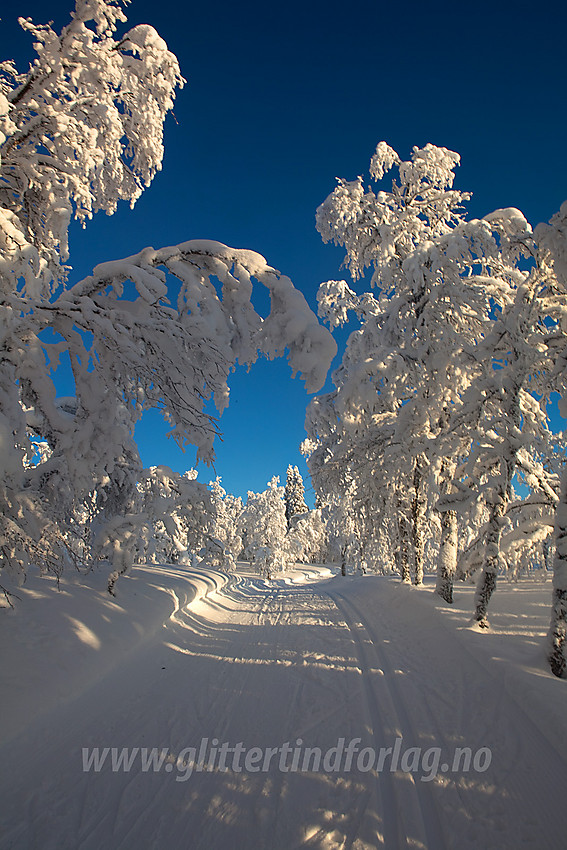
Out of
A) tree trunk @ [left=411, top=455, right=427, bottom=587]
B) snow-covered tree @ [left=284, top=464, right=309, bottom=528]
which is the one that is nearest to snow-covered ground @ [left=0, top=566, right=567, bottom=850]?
tree trunk @ [left=411, top=455, right=427, bottom=587]

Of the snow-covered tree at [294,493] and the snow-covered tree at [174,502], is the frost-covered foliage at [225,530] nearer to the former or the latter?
the snow-covered tree at [174,502]

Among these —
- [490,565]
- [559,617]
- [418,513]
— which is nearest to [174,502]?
[418,513]

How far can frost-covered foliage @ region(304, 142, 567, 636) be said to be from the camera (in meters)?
7.77

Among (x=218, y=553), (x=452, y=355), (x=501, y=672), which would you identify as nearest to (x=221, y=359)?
(x=501, y=672)

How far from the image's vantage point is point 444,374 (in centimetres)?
967

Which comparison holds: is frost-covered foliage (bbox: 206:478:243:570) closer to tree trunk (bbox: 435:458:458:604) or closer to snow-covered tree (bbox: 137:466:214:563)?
snow-covered tree (bbox: 137:466:214:563)

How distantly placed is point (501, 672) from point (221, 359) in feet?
20.0

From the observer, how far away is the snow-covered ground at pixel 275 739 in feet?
9.73

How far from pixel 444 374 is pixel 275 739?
8.55 metres

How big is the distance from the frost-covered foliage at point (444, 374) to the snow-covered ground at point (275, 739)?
2748mm

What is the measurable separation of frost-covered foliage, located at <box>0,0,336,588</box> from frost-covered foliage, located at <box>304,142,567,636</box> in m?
5.23

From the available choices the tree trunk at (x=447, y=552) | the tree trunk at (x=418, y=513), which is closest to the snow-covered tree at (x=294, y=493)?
the tree trunk at (x=418, y=513)

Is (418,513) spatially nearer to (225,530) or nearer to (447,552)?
(447,552)

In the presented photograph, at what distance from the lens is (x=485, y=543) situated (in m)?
7.98
